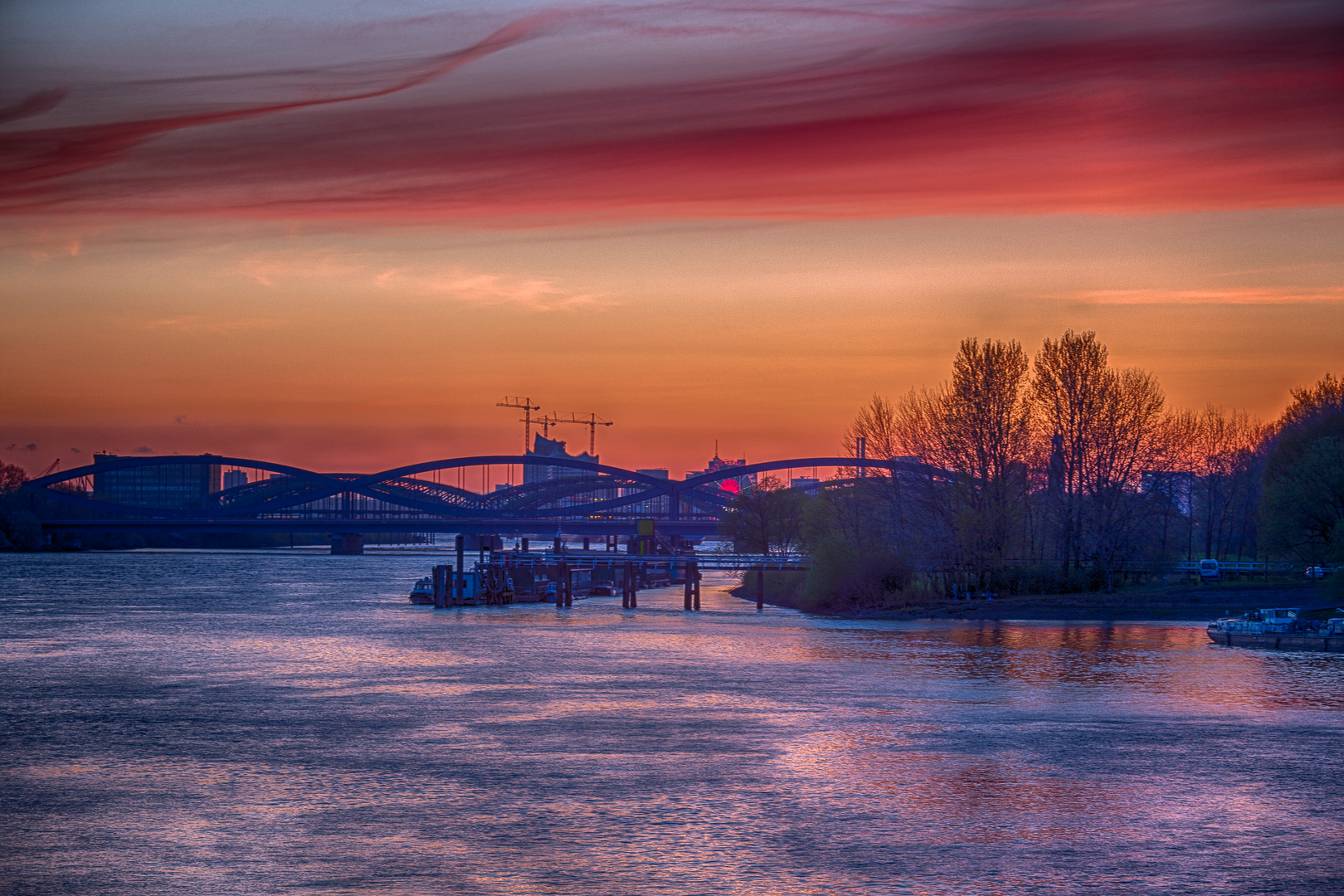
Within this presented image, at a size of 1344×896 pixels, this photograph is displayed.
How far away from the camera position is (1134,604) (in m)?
62.7

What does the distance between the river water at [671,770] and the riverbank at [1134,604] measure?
15.7m

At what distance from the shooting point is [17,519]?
529 feet

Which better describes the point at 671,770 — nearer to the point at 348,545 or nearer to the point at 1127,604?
the point at 1127,604

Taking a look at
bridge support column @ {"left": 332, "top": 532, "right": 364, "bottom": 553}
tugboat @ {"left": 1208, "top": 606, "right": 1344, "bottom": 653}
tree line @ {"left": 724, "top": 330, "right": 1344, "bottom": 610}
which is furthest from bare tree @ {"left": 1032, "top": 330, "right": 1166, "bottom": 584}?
bridge support column @ {"left": 332, "top": 532, "right": 364, "bottom": 553}

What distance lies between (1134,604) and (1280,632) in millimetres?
14024

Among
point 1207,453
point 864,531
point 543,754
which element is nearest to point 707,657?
point 543,754

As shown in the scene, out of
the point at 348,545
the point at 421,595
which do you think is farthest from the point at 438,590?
the point at 348,545

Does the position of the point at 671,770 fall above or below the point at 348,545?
below

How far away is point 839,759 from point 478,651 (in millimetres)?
26103

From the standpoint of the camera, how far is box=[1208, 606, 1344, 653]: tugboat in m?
46.5

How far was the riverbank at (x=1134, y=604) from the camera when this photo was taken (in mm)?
60281

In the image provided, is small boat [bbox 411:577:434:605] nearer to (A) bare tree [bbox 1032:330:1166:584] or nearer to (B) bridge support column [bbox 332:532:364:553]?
(A) bare tree [bbox 1032:330:1166:584]

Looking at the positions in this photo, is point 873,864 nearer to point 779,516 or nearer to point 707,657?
point 707,657

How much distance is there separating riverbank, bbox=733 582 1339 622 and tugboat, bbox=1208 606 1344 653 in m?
8.82
